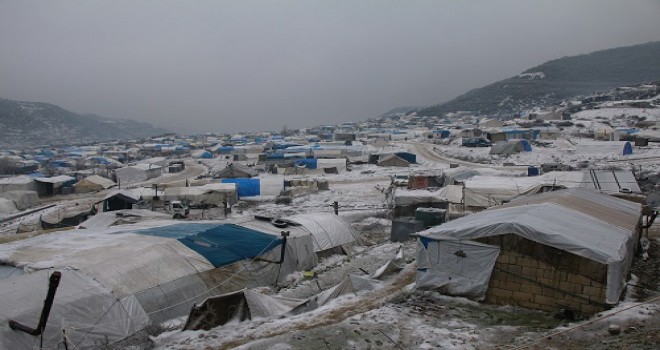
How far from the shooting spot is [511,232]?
34.8ft

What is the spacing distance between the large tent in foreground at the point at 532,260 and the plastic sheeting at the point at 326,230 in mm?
8103

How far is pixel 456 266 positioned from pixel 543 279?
2.00m

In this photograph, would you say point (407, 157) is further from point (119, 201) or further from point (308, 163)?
point (119, 201)

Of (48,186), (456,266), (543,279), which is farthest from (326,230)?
(48,186)

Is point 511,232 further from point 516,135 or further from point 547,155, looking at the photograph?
point 516,135

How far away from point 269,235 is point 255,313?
21.7 ft

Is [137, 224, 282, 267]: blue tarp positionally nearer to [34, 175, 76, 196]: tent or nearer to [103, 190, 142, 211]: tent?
[103, 190, 142, 211]: tent

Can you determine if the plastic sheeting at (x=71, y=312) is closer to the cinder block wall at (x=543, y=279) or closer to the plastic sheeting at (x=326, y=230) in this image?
the cinder block wall at (x=543, y=279)

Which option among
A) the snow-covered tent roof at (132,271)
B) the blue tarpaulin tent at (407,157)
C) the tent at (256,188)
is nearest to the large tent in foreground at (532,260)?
the snow-covered tent roof at (132,271)

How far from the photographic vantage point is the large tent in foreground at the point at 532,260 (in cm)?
981

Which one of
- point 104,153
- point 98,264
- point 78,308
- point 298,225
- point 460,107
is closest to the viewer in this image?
point 78,308

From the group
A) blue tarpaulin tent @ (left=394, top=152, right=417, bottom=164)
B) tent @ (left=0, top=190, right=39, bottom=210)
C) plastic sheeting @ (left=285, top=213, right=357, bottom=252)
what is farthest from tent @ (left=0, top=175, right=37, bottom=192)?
blue tarpaulin tent @ (left=394, top=152, right=417, bottom=164)

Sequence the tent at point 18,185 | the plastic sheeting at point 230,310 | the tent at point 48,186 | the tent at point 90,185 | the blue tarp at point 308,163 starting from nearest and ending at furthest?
the plastic sheeting at point 230,310, the tent at point 18,185, the tent at point 48,186, the tent at point 90,185, the blue tarp at point 308,163

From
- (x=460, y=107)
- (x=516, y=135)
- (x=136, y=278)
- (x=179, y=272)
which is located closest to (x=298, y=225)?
(x=179, y=272)
